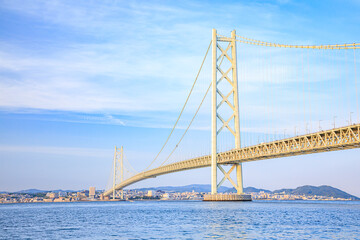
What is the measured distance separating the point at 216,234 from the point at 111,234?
16.8 ft

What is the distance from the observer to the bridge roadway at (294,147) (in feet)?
131

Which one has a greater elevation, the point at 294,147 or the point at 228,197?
the point at 294,147

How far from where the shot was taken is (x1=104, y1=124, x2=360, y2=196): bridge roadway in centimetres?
3994

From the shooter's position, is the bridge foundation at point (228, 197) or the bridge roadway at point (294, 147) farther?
the bridge foundation at point (228, 197)

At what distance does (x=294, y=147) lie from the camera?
156ft

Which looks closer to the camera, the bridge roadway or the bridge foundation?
the bridge roadway

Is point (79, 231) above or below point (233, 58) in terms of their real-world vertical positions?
below

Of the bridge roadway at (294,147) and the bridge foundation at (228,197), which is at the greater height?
the bridge roadway at (294,147)

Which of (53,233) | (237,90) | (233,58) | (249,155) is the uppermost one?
(233,58)

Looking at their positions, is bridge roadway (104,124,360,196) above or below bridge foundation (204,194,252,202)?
above

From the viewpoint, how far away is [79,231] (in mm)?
24266

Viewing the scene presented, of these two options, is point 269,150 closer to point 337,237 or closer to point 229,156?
point 229,156

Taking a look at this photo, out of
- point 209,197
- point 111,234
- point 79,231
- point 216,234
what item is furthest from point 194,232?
point 209,197

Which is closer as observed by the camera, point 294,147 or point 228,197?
point 294,147
